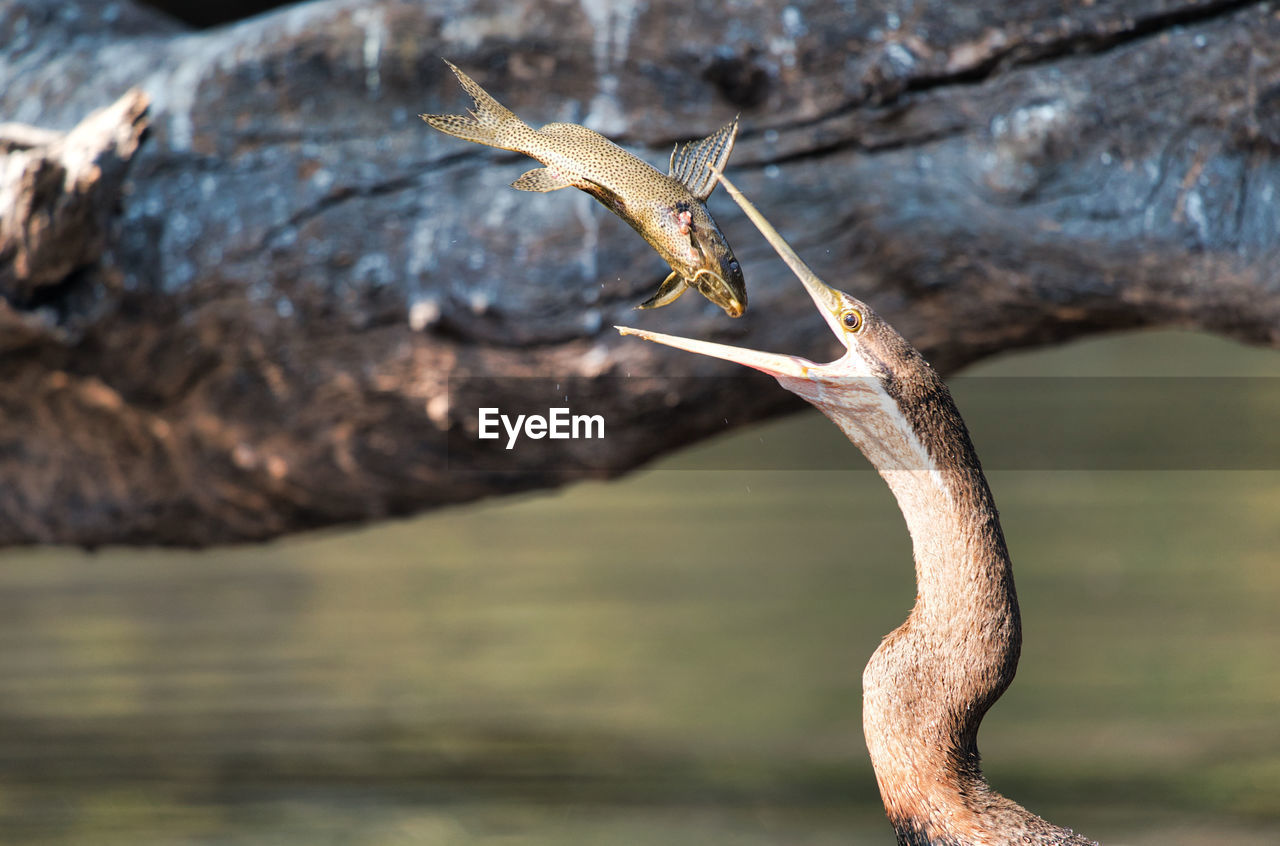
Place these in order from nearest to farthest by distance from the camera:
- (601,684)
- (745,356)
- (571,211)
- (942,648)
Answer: (745,356)
(942,648)
(571,211)
(601,684)

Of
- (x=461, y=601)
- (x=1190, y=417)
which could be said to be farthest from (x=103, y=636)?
(x=1190, y=417)

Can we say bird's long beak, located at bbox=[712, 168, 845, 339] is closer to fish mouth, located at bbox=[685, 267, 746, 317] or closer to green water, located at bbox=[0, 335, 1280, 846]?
fish mouth, located at bbox=[685, 267, 746, 317]

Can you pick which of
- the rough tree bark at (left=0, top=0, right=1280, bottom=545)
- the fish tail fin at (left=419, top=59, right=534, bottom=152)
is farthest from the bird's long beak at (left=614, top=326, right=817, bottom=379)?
the rough tree bark at (left=0, top=0, right=1280, bottom=545)

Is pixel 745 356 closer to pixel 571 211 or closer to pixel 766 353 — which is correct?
pixel 766 353

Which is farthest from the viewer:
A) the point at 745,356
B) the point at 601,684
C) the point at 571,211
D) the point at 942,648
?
the point at 601,684

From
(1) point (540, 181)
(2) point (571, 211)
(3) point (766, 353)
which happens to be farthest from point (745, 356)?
(2) point (571, 211)

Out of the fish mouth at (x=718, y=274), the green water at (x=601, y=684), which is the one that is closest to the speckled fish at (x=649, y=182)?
the fish mouth at (x=718, y=274)

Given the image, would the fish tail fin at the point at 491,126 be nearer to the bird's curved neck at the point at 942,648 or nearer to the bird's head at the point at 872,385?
the bird's head at the point at 872,385

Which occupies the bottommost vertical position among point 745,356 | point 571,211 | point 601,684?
point 745,356

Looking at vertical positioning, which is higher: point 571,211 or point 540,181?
point 571,211
